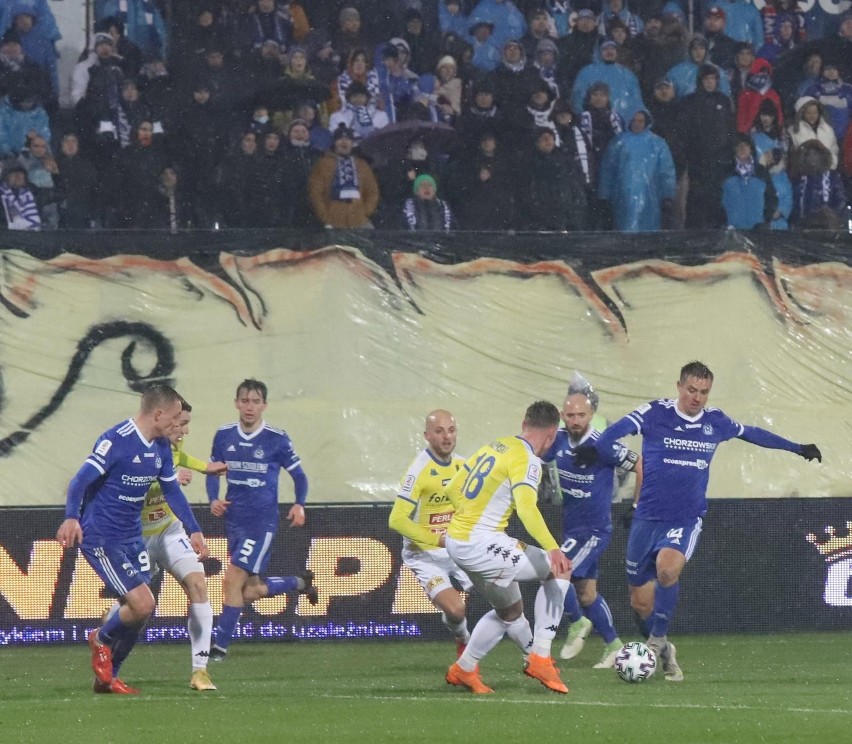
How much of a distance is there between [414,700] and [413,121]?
8015 millimetres

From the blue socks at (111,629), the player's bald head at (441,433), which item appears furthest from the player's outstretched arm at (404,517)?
the blue socks at (111,629)

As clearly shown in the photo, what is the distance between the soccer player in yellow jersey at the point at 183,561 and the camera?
10.4 m

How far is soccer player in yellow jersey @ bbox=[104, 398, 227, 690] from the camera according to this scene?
1045cm

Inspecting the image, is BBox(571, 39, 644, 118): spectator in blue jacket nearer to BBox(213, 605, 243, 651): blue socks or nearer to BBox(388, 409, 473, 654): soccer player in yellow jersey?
BBox(388, 409, 473, 654): soccer player in yellow jersey

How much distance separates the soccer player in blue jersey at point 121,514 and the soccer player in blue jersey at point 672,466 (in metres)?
2.99

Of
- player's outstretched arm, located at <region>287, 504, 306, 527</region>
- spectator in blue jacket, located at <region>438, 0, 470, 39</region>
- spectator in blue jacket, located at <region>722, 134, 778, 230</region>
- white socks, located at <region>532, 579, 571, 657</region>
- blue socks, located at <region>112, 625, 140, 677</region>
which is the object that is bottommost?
blue socks, located at <region>112, 625, 140, 677</region>

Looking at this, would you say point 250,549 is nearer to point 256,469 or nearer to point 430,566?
point 256,469

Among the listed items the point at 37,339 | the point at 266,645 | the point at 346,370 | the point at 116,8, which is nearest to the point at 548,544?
the point at 266,645

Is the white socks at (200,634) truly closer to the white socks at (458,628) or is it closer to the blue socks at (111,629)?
the blue socks at (111,629)

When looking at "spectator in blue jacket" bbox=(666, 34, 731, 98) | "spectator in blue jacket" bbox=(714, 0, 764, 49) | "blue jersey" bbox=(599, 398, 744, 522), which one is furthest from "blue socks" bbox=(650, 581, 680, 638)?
"spectator in blue jacket" bbox=(714, 0, 764, 49)

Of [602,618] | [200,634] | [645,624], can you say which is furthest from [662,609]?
[200,634]

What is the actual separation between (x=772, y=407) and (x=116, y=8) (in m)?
7.82

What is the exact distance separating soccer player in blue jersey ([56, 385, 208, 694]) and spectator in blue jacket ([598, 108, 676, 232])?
7.55 metres

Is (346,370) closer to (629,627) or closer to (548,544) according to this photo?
(629,627)
